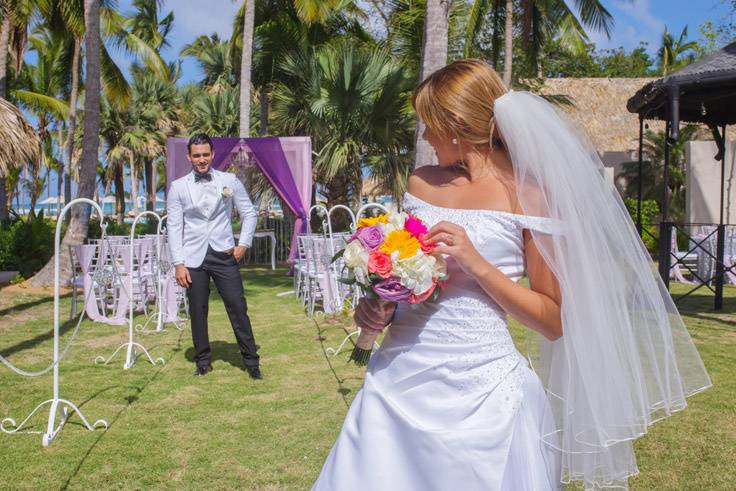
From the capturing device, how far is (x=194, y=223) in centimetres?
609

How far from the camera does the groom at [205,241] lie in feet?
19.9

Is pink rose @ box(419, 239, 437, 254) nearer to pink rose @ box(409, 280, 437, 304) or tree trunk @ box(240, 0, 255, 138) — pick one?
pink rose @ box(409, 280, 437, 304)

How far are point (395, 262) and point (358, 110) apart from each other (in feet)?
49.8

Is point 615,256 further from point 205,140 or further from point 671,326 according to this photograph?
point 205,140

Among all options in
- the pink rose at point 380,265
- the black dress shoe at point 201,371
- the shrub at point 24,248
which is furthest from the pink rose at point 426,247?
the shrub at point 24,248

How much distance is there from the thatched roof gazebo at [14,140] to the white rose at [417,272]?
11977 mm

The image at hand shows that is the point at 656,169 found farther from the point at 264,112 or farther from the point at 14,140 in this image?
the point at 14,140

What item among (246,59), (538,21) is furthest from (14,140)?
(538,21)

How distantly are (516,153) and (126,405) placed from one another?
4404 mm

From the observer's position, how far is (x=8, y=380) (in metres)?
6.23

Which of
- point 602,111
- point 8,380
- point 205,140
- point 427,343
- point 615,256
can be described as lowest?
point 8,380

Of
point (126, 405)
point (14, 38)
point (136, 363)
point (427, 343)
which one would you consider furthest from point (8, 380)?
point (14, 38)

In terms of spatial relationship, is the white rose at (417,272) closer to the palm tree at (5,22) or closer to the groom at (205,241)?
the groom at (205,241)

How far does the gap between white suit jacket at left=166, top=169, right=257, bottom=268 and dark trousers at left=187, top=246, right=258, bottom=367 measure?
0.09m
